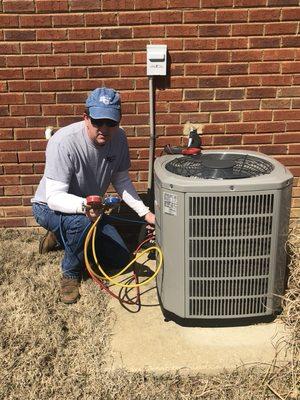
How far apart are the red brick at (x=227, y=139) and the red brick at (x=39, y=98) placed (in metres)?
1.26

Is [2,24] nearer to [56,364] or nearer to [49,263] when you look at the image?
[49,263]

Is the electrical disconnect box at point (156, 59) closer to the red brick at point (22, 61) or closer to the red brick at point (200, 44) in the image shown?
the red brick at point (200, 44)

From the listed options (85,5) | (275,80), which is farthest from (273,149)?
(85,5)

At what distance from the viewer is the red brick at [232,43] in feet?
11.0

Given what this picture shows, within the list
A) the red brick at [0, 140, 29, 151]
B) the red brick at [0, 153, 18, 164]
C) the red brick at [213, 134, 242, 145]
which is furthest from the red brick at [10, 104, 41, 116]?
the red brick at [213, 134, 242, 145]

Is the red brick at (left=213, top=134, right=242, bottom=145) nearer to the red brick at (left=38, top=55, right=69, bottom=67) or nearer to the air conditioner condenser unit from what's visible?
the air conditioner condenser unit

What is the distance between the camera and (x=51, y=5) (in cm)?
327

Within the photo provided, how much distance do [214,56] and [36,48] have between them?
126 centimetres

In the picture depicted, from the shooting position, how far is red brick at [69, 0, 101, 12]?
3258 millimetres

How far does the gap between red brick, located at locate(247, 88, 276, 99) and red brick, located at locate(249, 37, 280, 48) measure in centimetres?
31

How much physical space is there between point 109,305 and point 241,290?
33.4 inches

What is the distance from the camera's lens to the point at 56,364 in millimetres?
2473

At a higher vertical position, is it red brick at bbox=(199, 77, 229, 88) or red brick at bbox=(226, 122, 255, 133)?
red brick at bbox=(199, 77, 229, 88)

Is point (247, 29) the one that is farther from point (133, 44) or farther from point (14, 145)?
point (14, 145)
